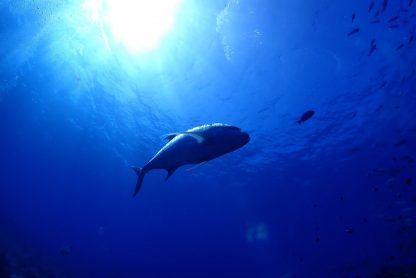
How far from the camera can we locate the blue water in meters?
12.6

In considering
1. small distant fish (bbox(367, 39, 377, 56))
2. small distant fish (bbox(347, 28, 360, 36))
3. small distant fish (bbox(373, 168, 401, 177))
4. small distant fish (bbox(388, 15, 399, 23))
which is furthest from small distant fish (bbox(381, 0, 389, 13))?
small distant fish (bbox(373, 168, 401, 177))

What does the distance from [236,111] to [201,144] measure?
48.6ft

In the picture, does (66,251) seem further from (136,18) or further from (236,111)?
(136,18)

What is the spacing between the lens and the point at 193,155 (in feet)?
10.5

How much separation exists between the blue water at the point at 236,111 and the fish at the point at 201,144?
228 millimetres

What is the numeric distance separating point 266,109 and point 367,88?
5620mm

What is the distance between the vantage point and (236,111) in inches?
691

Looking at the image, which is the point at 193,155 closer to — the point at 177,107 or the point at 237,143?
the point at 237,143

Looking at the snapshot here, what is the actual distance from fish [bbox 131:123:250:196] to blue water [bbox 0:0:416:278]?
9.0 inches

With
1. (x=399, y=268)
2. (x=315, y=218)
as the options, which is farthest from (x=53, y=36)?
(x=315, y=218)

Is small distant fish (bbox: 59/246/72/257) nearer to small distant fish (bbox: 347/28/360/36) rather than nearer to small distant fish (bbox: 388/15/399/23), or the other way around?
small distant fish (bbox: 347/28/360/36)

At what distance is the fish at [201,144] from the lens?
9.14ft

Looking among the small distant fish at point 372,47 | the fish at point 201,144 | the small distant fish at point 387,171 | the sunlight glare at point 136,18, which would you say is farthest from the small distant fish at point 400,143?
the fish at point 201,144

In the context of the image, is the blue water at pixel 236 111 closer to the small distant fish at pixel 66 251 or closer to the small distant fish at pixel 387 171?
the small distant fish at pixel 387 171
